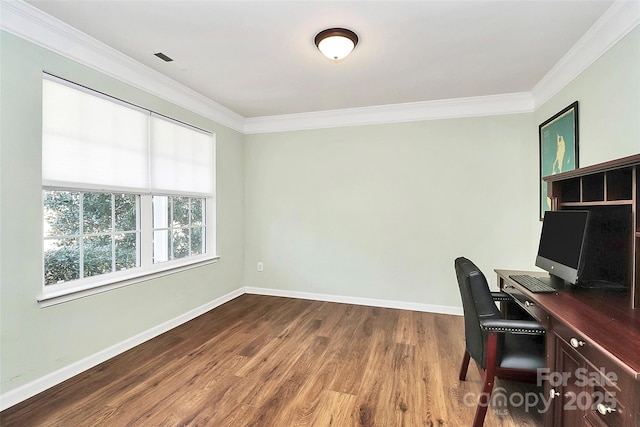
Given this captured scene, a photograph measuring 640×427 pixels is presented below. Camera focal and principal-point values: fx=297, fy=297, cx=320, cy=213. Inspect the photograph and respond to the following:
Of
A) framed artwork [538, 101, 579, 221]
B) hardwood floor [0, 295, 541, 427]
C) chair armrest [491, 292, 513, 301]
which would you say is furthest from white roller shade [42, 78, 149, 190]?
framed artwork [538, 101, 579, 221]

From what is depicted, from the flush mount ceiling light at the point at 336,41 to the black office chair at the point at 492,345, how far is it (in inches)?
70.2

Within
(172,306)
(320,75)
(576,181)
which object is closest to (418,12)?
(320,75)

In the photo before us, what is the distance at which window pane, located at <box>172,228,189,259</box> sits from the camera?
341 cm

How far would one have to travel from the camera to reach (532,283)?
194 centimetres

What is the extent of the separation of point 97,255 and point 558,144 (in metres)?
4.33

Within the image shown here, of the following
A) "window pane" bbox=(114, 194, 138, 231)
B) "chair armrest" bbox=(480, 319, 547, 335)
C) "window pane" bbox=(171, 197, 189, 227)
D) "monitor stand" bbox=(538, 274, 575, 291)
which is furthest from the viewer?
"window pane" bbox=(171, 197, 189, 227)

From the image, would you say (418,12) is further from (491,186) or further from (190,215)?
(190,215)

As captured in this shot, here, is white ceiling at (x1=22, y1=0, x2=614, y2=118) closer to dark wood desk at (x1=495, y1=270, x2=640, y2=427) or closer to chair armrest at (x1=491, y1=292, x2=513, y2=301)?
dark wood desk at (x1=495, y1=270, x2=640, y2=427)

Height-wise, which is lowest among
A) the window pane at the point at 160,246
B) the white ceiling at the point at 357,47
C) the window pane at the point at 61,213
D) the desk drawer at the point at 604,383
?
the desk drawer at the point at 604,383

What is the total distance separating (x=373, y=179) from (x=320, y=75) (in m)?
1.55

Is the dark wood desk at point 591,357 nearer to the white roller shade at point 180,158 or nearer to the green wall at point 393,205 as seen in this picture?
the green wall at point 393,205

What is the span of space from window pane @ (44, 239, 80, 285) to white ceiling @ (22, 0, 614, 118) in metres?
1.63

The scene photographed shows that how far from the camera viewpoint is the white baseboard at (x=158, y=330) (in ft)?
6.56

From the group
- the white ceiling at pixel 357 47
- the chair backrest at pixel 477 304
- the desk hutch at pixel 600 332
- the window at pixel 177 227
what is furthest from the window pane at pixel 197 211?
the desk hutch at pixel 600 332
